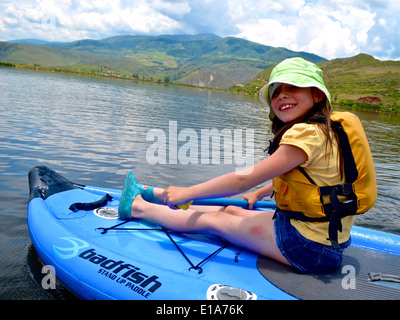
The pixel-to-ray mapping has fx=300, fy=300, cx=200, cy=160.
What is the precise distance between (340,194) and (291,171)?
48 cm

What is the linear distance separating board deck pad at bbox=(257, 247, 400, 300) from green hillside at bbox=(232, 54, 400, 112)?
296 feet

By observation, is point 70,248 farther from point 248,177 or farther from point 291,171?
point 291,171

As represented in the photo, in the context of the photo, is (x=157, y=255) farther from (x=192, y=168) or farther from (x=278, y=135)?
(x=192, y=168)

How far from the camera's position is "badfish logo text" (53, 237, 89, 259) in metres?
3.51

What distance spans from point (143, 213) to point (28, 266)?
5.46ft

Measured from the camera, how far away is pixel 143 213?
421cm

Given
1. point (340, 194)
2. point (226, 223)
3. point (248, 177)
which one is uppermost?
point (248, 177)

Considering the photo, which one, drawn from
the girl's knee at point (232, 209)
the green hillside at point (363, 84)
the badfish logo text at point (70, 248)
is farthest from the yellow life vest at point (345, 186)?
the green hillside at point (363, 84)

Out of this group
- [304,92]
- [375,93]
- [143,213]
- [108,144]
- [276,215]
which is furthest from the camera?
[375,93]

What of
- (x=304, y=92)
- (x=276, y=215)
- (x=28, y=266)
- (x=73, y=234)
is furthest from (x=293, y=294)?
(x=28, y=266)

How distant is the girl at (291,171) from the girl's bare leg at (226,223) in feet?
0.04
